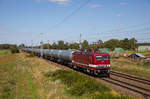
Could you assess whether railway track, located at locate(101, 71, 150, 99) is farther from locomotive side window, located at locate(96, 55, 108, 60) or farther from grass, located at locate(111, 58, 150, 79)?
grass, located at locate(111, 58, 150, 79)

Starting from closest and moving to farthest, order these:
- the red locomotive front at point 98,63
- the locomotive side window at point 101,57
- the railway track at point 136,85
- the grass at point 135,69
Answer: the railway track at point 136,85, the red locomotive front at point 98,63, the locomotive side window at point 101,57, the grass at point 135,69

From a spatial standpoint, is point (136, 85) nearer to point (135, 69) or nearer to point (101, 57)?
point (101, 57)

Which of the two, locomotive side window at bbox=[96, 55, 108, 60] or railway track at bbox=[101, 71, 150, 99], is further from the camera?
locomotive side window at bbox=[96, 55, 108, 60]

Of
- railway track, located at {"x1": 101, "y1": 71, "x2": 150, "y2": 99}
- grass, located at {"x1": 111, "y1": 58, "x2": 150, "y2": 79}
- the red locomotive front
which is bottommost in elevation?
grass, located at {"x1": 111, "y1": 58, "x2": 150, "y2": 79}

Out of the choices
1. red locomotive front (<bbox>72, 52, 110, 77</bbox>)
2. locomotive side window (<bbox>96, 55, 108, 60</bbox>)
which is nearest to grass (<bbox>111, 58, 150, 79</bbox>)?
red locomotive front (<bbox>72, 52, 110, 77</bbox>)

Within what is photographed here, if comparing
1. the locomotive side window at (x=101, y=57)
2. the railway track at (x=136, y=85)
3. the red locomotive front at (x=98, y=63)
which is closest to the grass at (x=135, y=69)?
the railway track at (x=136, y=85)

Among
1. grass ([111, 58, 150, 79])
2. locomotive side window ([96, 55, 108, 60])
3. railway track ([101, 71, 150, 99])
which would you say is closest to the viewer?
railway track ([101, 71, 150, 99])

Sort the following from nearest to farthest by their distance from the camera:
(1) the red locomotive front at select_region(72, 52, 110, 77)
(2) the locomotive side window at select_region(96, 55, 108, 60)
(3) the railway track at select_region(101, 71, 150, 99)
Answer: (3) the railway track at select_region(101, 71, 150, 99) → (1) the red locomotive front at select_region(72, 52, 110, 77) → (2) the locomotive side window at select_region(96, 55, 108, 60)

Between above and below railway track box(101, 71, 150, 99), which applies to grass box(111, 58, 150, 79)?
below

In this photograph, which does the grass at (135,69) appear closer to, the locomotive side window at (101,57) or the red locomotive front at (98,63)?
the red locomotive front at (98,63)

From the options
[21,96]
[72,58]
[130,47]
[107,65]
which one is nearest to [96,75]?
[107,65]

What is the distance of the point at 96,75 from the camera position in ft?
74.9

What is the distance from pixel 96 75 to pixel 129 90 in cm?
812

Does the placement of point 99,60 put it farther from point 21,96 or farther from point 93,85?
point 21,96
